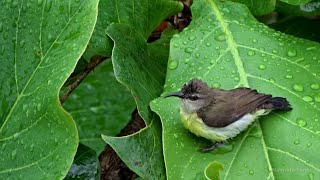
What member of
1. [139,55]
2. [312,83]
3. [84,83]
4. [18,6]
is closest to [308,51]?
[312,83]

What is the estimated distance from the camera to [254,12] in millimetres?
2400

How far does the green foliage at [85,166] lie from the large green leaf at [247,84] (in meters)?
0.24

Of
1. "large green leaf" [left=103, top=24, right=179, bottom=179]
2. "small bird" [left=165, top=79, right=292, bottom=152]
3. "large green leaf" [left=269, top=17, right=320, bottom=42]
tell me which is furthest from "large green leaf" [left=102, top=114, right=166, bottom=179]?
"large green leaf" [left=269, top=17, right=320, bottom=42]

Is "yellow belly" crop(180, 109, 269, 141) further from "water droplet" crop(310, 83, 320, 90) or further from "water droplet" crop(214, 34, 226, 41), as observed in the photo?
"water droplet" crop(214, 34, 226, 41)

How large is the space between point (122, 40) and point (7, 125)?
15.5 inches

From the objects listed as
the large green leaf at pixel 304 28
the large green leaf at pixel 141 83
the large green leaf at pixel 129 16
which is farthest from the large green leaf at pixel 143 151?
the large green leaf at pixel 304 28

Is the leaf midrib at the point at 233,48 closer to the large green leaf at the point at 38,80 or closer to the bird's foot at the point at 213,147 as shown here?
the bird's foot at the point at 213,147

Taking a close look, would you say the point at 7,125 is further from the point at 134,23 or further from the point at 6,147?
the point at 134,23

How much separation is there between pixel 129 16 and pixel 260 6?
39 cm

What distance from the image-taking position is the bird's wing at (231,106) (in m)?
2.05

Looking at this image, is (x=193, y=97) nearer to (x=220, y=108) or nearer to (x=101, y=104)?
(x=220, y=108)

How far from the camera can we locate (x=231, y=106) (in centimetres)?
210

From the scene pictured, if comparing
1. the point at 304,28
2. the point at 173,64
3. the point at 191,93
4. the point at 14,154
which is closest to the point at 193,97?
the point at 191,93

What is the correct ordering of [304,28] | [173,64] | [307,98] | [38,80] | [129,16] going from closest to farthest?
[38,80] < [307,98] < [173,64] < [129,16] < [304,28]
